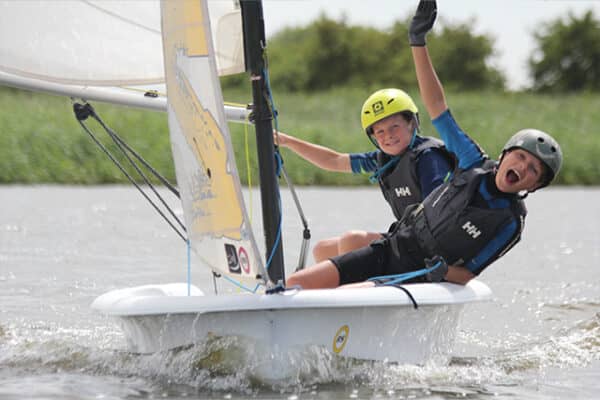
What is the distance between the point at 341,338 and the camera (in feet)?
12.5

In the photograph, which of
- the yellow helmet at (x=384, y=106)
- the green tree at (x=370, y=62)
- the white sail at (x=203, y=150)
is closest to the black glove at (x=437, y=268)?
the yellow helmet at (x=384, y=106)

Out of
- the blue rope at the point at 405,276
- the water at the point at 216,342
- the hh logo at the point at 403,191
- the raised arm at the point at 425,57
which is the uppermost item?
the raised arm at the point at 425,57

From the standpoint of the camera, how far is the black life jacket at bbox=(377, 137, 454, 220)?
181 inches

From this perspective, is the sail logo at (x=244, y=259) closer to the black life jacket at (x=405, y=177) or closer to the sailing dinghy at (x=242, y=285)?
the sailing dinghy at (x=242, y=285)

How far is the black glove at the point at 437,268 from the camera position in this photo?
4.17 meters

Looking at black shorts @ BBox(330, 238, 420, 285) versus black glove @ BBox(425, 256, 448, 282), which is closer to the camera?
black glove @ BBox(425, 256, 448, 282)

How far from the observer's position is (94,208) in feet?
39.6

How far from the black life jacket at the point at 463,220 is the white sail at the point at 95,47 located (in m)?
1.10

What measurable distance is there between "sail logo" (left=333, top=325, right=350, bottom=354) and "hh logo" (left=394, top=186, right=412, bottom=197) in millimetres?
1024

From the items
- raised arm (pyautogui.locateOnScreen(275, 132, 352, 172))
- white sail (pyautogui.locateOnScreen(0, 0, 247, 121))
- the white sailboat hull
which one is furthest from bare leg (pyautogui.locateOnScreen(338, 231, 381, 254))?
white sail (pyautogui.locateOnScreen(0, 0, 247, 121))

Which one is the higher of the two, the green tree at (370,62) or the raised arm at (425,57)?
the green tree at (370,62)

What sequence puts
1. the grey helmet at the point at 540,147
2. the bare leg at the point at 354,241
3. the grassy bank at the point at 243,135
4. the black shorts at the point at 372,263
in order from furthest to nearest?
1. the grassy bank at the point at 243,135
2. the bare leg at the point at 354,241
3. the black shorts at the point at 372,263
4. the grey helmet at the point at 540,147

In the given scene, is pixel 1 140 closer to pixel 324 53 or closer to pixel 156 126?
pixel 156 126

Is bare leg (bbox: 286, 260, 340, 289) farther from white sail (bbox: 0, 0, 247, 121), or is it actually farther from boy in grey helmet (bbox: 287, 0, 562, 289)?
white sail (bbox: 0, 0, 247, 121)
